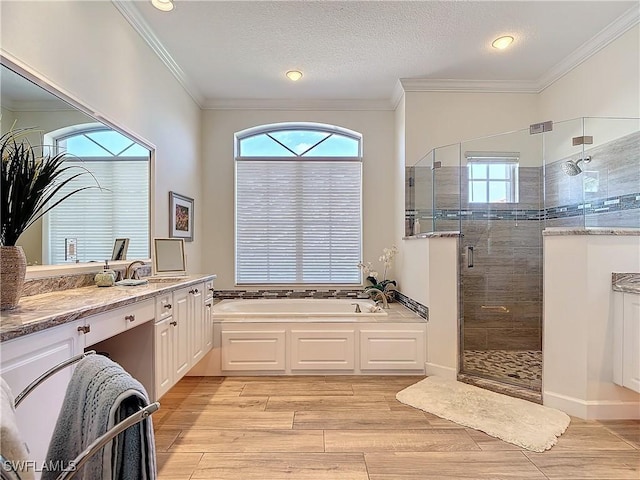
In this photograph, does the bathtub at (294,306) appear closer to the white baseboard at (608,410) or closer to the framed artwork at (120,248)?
the framed artwork at (120,248)

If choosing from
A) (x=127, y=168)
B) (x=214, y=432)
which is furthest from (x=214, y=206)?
(x=214, y=432)

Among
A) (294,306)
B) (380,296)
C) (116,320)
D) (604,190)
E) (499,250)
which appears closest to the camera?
(116,320)

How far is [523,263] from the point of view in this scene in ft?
10.4

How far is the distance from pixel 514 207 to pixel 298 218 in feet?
7.86

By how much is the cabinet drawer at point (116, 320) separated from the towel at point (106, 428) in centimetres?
64

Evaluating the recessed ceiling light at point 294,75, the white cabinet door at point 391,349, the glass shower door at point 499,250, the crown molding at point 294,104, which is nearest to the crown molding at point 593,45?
the glass shower door at point 499,250

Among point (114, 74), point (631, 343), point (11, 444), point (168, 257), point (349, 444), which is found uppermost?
point (114, 74)

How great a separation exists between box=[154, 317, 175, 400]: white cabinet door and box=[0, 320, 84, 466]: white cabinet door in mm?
695

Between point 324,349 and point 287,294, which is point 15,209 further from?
point 287,294

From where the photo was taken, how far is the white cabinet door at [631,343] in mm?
2203

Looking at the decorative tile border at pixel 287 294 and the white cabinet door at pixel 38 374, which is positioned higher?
the white cabinet door at pixel 38 374

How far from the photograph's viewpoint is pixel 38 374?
3.73 feet

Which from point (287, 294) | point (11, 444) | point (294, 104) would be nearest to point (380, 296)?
point (287, 294)

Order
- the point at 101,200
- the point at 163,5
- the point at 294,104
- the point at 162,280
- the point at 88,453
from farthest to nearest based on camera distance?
1. the point at 294,104
2. the point at 162,280
3. the point at 163,5
4. the point at 101,200
5. the point at 88,453
